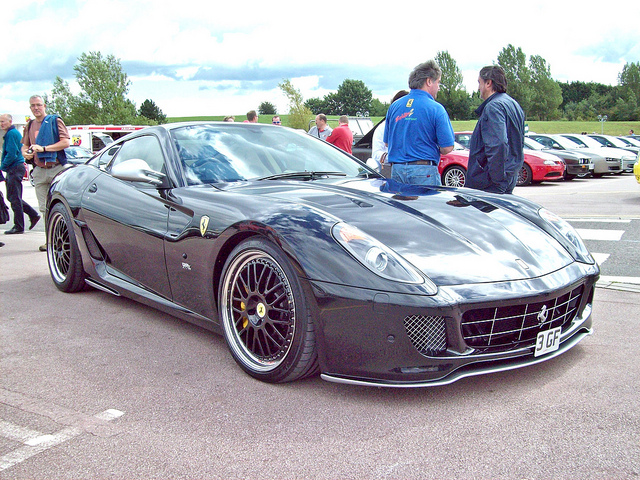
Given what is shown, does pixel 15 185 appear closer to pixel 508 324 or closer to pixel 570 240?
pixel 570 240

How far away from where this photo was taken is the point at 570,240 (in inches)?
131

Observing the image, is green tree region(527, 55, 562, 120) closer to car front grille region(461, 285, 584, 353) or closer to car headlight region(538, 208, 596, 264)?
car headlight region(538, 208, 596, 264)

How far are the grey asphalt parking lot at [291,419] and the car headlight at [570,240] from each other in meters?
0.50

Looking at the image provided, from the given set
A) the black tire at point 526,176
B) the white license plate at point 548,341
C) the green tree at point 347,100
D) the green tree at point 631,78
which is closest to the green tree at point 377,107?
the green tree at point 347,100

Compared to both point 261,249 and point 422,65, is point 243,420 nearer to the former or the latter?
point 261,249

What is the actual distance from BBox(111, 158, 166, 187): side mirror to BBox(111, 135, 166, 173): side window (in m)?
0.11

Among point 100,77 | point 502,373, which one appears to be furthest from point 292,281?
point 100,77

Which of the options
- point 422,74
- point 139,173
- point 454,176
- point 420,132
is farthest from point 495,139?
point 454,176

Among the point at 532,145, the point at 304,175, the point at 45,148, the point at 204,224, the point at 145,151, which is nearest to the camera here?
the point at 204,224

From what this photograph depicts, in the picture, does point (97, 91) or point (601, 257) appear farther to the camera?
point (97, 91)

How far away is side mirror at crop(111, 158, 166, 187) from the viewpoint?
3.69m

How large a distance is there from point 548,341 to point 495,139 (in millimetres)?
2493

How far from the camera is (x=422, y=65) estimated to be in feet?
16.8

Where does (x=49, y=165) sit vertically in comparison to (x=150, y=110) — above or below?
above
